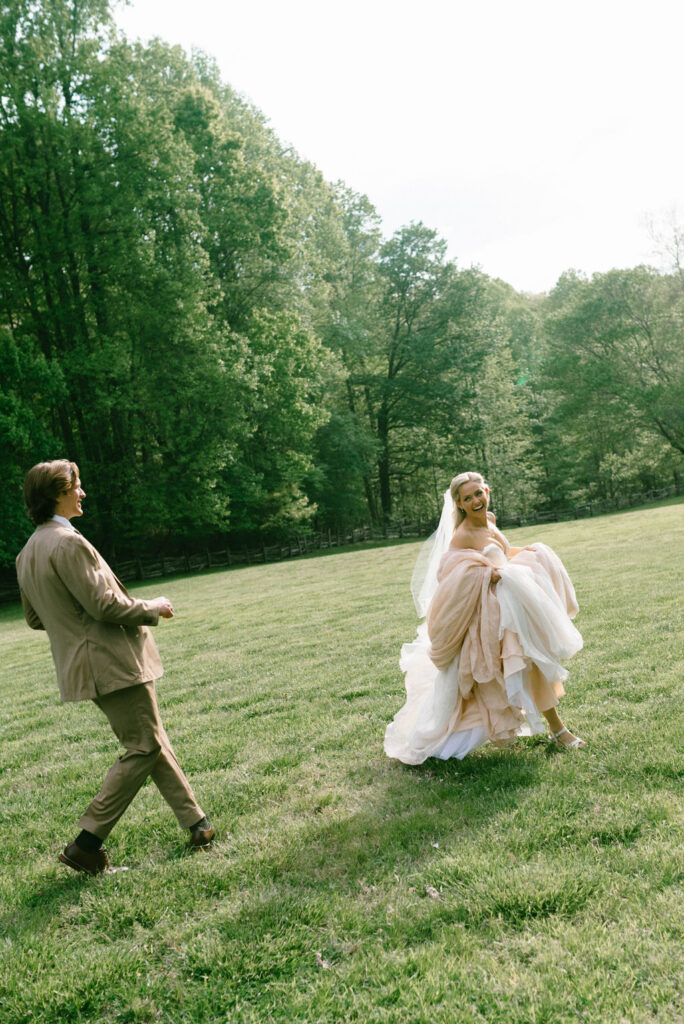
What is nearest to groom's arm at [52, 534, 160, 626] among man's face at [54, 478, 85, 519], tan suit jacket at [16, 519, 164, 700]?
tan suit jacket at [16, 519, 164, 700]

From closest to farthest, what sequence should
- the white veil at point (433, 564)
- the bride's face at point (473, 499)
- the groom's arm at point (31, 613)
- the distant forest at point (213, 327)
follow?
the groom's arm at point (31, 613), the bride's face at point (473, 499), the white veil at point (433, 564), the distant forest at point (213, 327)

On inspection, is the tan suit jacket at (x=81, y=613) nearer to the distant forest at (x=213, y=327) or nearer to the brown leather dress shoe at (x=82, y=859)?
the brown leather dress shoe at (x=82, y=859)

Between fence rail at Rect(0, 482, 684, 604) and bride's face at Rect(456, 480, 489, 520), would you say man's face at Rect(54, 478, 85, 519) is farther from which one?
fence rail at Rect(0, 482, 684, 604)

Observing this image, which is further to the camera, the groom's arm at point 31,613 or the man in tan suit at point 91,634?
the groom's arm at point 31,613

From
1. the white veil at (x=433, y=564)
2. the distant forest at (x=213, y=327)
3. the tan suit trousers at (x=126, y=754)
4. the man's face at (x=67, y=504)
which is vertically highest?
the distant forest at (x=213, y=327)

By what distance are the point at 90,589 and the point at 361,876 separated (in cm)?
203

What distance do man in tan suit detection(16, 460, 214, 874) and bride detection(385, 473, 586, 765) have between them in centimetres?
197

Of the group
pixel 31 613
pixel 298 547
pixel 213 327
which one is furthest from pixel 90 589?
pixel 298 547

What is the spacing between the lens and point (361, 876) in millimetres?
3654

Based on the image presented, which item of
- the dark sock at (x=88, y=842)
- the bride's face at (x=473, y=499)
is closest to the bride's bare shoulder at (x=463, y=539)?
the bride's face at (x=473, y=499)

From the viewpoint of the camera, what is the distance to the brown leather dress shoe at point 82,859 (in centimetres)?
399

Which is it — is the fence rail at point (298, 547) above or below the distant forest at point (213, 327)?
below

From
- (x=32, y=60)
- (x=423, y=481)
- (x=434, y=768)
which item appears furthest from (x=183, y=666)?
(x=423, y=481)

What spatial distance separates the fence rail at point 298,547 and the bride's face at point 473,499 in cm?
2622
